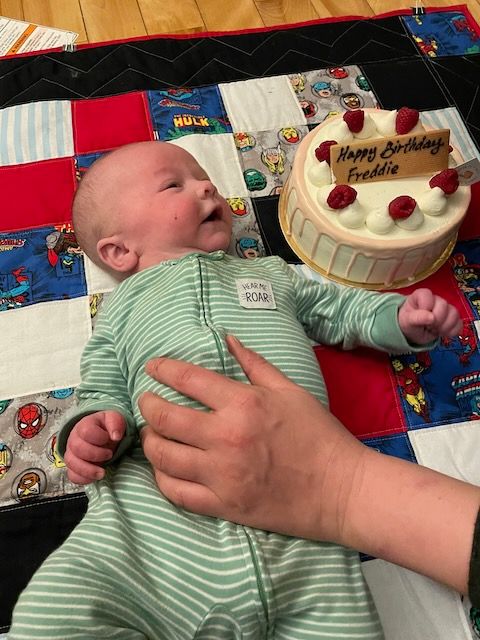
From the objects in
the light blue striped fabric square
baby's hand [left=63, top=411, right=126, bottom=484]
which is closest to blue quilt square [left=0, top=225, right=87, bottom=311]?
baby's hand [left=63, top=411, right=126, bottom=484]

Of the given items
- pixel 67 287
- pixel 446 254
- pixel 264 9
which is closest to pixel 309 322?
pixel 446 254

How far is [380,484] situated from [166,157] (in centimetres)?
71

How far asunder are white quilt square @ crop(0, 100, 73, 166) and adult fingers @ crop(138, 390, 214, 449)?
2.76 feet

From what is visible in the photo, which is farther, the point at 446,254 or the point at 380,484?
the point at 446,254

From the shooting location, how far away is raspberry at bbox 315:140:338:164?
1.11 meters

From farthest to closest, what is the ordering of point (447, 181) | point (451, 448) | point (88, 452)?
point (447, 181)
point (451, 448)
point (88, 452)

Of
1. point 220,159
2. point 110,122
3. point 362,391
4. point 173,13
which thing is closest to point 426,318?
point 362,391

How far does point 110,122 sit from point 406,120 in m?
0.68

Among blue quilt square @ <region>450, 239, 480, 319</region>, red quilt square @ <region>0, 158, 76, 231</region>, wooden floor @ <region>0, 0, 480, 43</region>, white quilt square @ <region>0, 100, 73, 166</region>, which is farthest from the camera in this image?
wooden floor @ <region>0, 0, 480, 43</region>

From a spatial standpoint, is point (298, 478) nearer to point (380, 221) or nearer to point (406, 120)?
point (380, 221)

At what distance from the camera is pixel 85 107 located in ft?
4.61

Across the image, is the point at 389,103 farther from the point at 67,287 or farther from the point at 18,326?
the point at 18,326

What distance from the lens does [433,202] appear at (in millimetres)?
1047

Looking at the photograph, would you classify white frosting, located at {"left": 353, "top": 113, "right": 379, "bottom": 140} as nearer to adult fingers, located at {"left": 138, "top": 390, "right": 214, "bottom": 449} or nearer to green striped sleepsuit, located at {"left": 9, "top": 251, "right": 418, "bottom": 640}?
green striped sleepsuit, located at {"left": 9, "top": 251, "right": 418, "bottom": 640}
